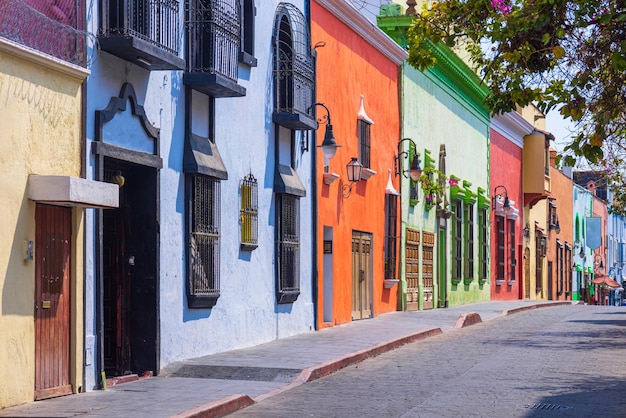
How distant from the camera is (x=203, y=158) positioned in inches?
602

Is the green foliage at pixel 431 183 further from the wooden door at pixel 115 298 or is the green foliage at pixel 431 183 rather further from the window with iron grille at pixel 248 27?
the wooden door at pixel 115 298

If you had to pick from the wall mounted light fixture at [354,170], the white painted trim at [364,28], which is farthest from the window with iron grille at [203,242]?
the wall mounted light fixture at [354,170]

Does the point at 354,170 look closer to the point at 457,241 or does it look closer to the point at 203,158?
the point at 203,158

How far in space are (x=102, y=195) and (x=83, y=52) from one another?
1.60 m

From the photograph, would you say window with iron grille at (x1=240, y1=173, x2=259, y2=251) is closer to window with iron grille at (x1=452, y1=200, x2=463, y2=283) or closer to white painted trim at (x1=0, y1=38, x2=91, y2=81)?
white painted trim at (x1=0, y1=38, x2=91, y2=81)

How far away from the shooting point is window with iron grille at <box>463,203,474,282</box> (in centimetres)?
3538

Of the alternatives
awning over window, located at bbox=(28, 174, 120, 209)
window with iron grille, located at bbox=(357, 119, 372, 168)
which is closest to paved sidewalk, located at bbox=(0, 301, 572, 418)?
awning over window, located at bbox=(28, 174, 120, 209)

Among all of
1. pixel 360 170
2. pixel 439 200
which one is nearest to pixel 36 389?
pixel 360 170

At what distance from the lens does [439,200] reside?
1231 inches

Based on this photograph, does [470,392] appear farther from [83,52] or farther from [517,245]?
[517,245]

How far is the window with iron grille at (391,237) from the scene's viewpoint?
87.4 ft

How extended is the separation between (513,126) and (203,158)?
30067 mm

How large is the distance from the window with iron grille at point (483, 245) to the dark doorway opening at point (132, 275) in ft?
80.7

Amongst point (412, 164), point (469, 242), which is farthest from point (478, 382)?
point (469, 242)
